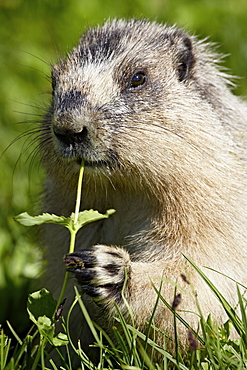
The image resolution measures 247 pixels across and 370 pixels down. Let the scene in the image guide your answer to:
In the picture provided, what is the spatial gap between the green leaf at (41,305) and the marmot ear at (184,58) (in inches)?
89.7

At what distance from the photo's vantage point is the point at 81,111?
484 centimetres

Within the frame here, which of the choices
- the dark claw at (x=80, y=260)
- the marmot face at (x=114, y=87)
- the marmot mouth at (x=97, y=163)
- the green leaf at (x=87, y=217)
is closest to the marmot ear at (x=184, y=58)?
the marmot face at (x=114, y=87)

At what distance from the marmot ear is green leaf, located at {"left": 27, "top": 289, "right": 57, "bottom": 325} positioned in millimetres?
2279

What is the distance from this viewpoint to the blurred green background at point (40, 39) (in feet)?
29.1

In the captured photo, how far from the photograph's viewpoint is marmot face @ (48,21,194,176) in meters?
4.81

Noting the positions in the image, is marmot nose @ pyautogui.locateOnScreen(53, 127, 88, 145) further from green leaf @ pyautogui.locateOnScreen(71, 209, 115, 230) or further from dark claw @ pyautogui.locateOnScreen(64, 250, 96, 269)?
dark claw @ pyautogui.locateOnScreen(64, 250, 96, 269)

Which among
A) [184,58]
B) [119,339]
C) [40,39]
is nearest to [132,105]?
[184,58]

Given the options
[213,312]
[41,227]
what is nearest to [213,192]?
[213,312]

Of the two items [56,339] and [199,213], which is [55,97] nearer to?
[199,213]

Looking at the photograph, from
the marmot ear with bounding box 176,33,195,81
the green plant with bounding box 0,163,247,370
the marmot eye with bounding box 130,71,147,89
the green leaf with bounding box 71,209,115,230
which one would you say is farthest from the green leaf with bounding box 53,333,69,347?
the marmot ear with bounding box 176,33,195,81

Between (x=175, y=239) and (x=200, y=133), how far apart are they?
2.88 ft

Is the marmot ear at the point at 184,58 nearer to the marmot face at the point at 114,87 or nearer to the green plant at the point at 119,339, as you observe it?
the marmot face at the point at 114,87

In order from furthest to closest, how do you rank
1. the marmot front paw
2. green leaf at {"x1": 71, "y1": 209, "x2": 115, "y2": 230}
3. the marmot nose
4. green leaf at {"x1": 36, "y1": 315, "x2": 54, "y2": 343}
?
the marmot nose < the marmot front paw < green leaf at {"x1": 71, "y1": 209, "x2": 115, "y2": 230} < green leaf at {"x1": 36, "y1": 315, "x2": 54, "y2": 343}

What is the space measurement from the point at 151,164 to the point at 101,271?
91cm
